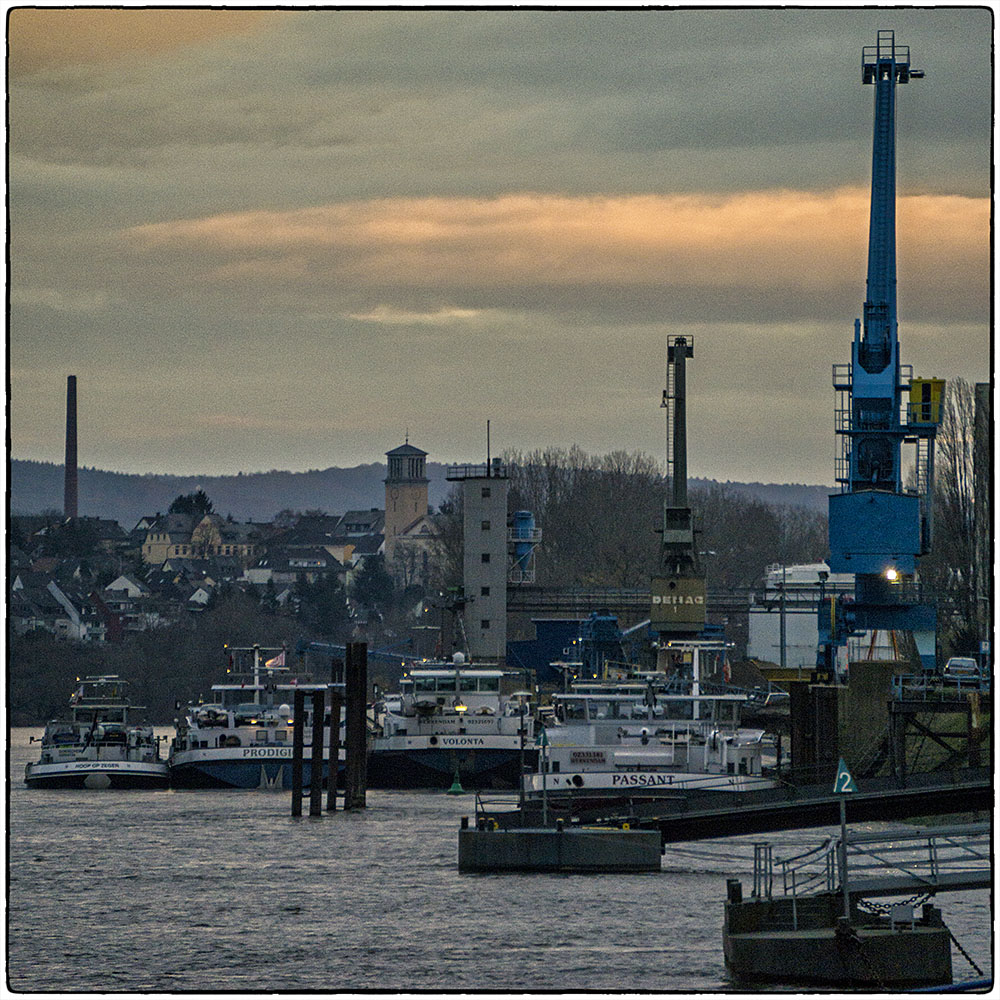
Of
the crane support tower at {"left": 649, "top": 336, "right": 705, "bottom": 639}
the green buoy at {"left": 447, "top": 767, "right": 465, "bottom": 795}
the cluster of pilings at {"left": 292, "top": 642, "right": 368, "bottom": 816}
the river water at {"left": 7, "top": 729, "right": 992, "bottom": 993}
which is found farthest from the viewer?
the crane support tower at {"left": 649, "top": 336, "right": 705, "bottom": 639}

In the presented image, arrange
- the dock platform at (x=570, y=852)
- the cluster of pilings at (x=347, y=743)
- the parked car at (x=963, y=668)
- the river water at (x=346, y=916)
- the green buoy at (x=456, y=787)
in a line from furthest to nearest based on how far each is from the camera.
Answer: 1. the green buoy at (x=456, y=787)
2. the cluster of pilings at (x=347, y=743)
3. the parked car at (x=963, y=668)
4. the dock platform at (x=570, y=852)
5. the river water at (x=346, y=916)

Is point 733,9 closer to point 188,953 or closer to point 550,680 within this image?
point 188,953

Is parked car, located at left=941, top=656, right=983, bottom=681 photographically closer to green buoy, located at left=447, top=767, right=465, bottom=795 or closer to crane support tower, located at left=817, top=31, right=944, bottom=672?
crane support tower, located at left=817, top=31, right=944, bottom=672

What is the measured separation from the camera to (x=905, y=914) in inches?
1409

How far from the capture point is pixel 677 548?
119 metres

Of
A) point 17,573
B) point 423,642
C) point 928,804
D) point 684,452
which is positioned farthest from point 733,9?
point 423,642

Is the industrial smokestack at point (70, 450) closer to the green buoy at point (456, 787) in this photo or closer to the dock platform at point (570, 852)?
the dock platform at point (570, 852)

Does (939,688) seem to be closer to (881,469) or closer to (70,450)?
(881,469)

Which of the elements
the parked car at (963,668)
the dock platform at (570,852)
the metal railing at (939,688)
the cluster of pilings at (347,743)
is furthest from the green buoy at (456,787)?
the dock platform at (570,852)

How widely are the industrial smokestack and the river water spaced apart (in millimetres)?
10490

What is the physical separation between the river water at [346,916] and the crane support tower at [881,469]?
18943mm

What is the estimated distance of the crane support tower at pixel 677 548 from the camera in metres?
113

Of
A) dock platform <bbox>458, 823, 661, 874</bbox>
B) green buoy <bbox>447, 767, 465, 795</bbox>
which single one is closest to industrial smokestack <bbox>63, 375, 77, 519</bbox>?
dock platform <bbox>458, 823, 661, 874</bbox>

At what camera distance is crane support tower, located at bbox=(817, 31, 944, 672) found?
80438 mm
